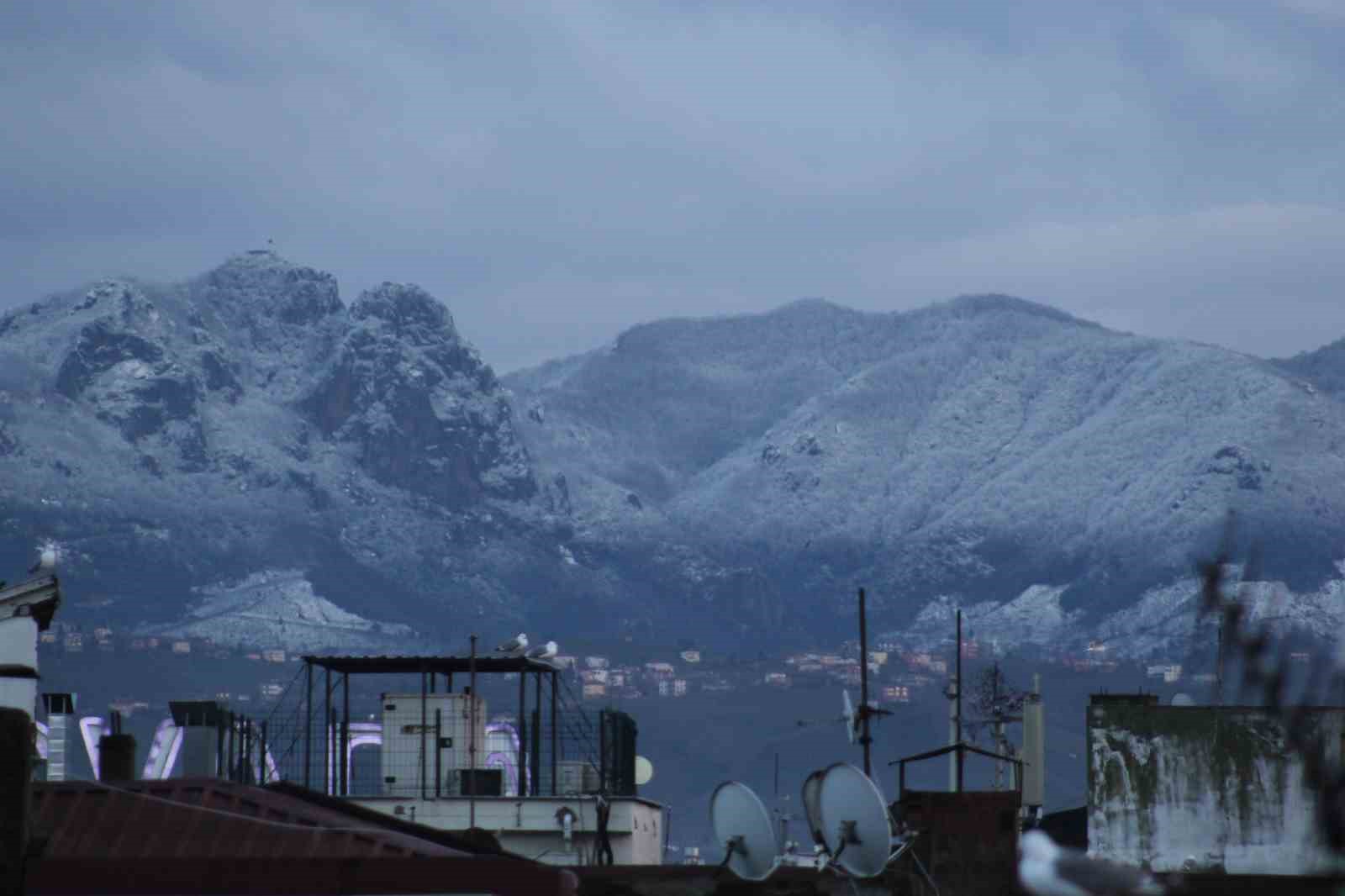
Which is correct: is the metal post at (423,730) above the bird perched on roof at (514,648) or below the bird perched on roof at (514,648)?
below

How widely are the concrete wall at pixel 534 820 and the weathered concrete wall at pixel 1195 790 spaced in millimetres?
12544

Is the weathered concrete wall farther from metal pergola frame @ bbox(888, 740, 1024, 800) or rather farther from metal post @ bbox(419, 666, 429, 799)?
metal post @ bbox(419, 666, 429, 799)

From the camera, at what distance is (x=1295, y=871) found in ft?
176

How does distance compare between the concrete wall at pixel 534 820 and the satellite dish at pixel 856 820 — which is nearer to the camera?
the satellite dish at pixel 856 820

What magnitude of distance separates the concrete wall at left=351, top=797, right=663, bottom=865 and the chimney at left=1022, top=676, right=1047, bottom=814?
8610 mm

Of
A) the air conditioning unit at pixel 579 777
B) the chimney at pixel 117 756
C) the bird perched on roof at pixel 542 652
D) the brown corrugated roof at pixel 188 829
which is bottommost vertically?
the air conditioning unit at pixel 579 777

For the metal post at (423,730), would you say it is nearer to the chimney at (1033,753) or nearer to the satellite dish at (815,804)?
the chimney at (1033,753)

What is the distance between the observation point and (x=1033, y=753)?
71062 mm

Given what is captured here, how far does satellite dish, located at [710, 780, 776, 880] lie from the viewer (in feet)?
101

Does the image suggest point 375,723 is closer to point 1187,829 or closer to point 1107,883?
point 1187,829

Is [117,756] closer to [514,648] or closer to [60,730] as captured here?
[514,648]

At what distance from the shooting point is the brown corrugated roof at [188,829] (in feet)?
89.4

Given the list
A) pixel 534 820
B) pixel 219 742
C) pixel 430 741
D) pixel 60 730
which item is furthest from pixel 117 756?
pixel 430 741

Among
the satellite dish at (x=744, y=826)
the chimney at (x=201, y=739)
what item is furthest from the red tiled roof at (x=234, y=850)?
the chimney at (x=201, y=739)
